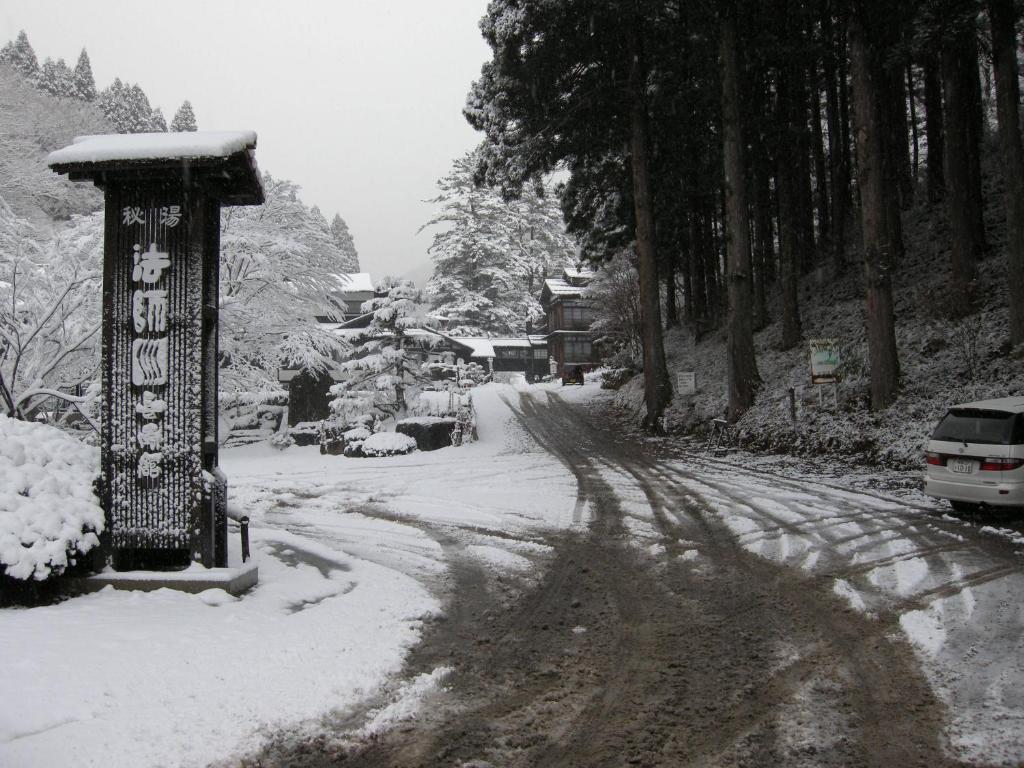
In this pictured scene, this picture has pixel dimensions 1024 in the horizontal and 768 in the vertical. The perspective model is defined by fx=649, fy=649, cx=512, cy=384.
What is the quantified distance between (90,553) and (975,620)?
788cm

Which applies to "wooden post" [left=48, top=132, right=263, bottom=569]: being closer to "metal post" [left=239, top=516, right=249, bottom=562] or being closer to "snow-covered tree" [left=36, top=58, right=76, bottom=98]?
"metal post" [left=239, top=516, right=249, bottom=562]

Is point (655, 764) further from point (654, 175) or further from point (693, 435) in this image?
point (654, 175)

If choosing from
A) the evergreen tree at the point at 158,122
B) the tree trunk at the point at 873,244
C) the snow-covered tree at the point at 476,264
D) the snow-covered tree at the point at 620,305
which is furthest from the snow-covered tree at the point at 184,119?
the tree trunk at the point at 873,244

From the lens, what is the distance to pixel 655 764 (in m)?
3.42

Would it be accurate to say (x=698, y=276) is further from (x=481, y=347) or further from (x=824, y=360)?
(x=481, y=347)

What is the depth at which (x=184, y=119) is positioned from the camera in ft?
202

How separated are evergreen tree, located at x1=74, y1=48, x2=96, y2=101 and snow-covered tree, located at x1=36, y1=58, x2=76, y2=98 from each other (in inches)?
15.8

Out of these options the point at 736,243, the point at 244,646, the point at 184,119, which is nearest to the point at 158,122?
the point at 184,119

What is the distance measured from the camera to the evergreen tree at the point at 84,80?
5841cm

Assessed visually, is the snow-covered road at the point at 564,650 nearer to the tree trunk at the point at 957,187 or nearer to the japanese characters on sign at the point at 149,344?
the japanese characters on sign at the point at 149,344

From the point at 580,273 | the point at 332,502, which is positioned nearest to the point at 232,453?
the point at 332,502

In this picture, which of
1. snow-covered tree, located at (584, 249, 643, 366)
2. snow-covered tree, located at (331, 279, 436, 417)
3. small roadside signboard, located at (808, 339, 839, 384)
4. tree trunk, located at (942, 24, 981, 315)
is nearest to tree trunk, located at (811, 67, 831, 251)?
tree trunk, located at (942, 24, 981, 315)

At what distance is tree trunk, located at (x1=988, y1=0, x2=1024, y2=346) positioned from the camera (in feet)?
40.9

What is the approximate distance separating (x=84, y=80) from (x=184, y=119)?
30.3ft
